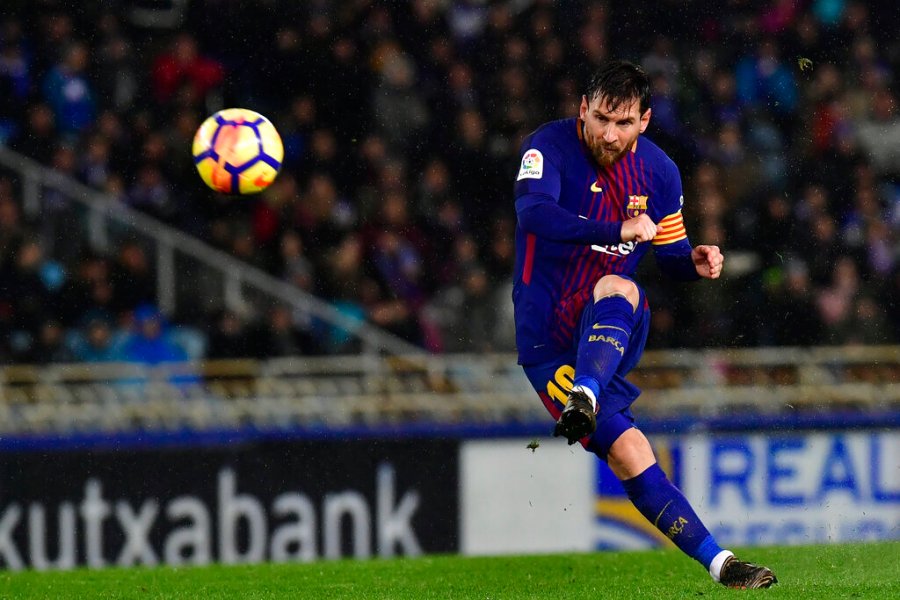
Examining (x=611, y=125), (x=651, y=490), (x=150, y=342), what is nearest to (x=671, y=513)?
(x=651, y=490)

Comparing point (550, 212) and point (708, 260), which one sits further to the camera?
point (708, 260)

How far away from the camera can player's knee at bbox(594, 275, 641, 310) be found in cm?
648

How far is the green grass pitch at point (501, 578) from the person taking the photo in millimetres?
6602

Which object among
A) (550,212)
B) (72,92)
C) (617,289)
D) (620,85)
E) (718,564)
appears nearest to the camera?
(718,564)

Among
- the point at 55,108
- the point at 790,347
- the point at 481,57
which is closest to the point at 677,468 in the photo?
the point at 790,347

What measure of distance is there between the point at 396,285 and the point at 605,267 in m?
6.48

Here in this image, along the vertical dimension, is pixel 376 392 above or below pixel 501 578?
above

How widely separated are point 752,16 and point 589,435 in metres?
9.75

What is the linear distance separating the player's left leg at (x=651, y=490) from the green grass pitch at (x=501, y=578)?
7.8 inches

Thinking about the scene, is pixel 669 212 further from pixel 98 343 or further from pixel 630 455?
pixel 98 343

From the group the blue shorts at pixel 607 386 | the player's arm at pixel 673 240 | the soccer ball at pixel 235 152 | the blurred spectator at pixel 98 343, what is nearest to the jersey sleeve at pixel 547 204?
the blue shorts at pixel 607 386

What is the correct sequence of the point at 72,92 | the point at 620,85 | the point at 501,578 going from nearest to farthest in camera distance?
the point at 620,85
the point at 501,578
the point at 72,92

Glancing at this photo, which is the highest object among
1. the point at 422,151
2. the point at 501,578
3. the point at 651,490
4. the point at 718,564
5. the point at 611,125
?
the point at 422,151

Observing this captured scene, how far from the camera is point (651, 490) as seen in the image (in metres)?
6.32
